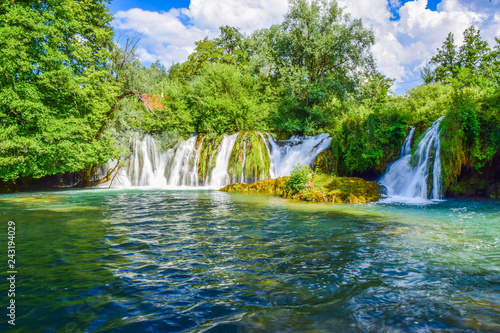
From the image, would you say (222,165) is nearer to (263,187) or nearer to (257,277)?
(263,187)

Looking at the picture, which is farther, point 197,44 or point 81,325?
point 197,44

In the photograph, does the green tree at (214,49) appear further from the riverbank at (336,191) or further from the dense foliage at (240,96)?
the riverbank at (336,191)

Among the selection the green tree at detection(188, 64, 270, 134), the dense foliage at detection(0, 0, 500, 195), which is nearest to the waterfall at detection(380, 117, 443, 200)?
the dense foliage at detection(0, 0, 500, 195)

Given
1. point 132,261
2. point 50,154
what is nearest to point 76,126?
point 50,154

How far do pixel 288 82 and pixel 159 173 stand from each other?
13551 millimetres

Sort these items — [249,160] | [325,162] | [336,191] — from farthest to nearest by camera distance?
[249,160], [325,162], [336,191]

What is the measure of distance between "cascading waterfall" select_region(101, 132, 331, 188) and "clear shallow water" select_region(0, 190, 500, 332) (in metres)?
11.7

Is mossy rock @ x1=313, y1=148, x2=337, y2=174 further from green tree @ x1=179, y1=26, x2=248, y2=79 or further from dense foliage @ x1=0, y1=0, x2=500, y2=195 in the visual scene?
green tree @ x1=179, y1=26, x2=248, y2=79

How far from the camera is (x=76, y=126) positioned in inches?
616

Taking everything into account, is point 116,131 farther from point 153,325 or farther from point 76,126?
point 153,325

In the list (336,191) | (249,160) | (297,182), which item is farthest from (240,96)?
(336,191)

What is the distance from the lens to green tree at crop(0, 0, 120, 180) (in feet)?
43.6

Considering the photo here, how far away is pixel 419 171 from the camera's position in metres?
12.3

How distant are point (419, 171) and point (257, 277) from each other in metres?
11.5
